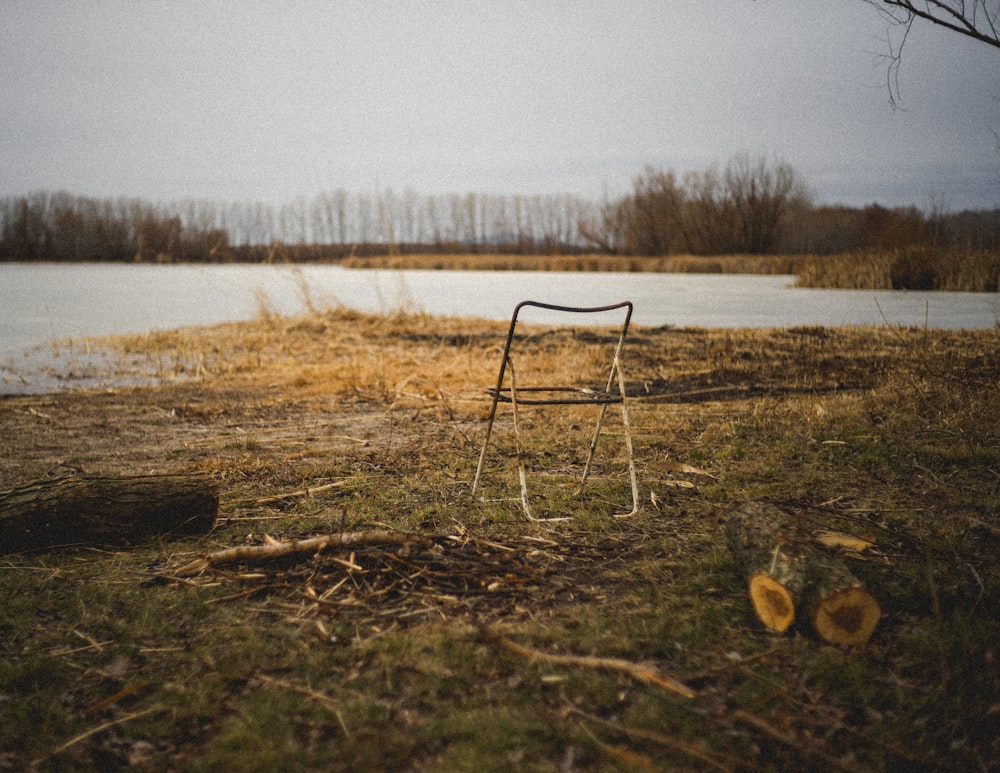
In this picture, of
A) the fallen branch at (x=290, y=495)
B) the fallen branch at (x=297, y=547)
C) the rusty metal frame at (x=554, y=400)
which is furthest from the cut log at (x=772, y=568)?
the fallen branch at (x=290, y=495)

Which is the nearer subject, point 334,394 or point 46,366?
point 334,394

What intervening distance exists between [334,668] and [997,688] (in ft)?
8.20

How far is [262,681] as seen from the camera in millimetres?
2576

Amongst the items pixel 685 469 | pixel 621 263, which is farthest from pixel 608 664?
pixel 621 263

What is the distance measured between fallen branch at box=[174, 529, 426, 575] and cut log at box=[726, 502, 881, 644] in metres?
1.72

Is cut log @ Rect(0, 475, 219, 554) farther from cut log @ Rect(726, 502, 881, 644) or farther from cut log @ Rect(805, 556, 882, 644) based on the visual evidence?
cut log @ Rect(805, 556, 882, 644)

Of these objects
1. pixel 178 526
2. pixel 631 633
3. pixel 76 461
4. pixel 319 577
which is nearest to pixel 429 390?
pixel 76 461

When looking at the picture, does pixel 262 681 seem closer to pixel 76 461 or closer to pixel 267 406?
pixel 76 461

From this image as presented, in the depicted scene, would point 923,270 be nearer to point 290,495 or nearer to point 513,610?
point 290,495

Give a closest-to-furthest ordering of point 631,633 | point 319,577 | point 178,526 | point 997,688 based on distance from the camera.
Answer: point 997,688
point 631,633
point 319,577
point 178,526

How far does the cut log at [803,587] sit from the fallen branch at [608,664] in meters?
0.66

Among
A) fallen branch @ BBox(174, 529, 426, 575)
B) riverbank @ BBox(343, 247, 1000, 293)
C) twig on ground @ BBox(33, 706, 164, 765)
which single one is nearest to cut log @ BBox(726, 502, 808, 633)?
fallen branch @ BBox(174, 529, 426, 575)

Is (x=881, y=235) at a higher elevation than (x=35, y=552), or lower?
higher

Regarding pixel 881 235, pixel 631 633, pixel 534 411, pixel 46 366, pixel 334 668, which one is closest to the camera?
pixel 334 668
